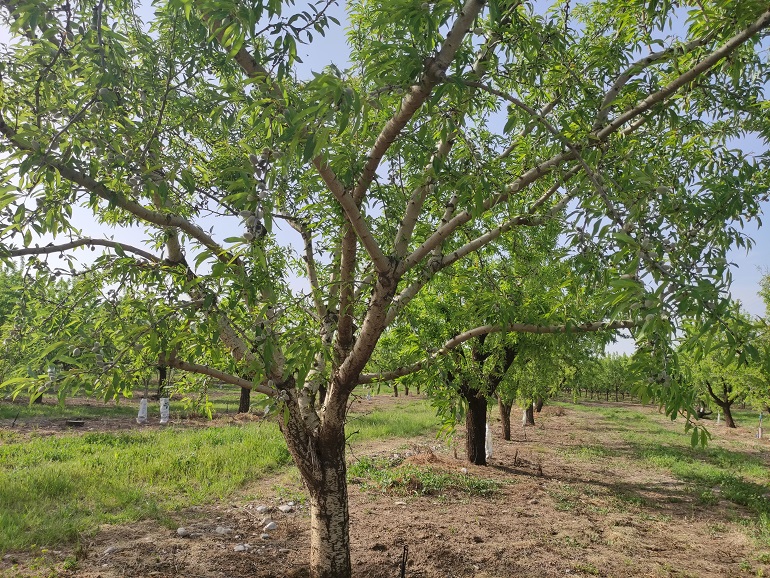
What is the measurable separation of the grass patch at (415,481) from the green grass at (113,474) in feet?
4.25

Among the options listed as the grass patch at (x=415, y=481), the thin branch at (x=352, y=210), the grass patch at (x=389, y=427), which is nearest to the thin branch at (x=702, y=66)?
the thin branch at (x=352, y=210)

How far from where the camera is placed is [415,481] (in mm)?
10000

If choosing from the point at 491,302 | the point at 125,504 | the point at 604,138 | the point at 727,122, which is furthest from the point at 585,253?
the point at 125,504

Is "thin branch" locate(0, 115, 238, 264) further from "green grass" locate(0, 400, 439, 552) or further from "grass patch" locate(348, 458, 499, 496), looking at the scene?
"grass patch" locate(348, 458, 499, 496)

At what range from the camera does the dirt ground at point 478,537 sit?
5945mm

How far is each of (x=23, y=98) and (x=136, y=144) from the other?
0.76m

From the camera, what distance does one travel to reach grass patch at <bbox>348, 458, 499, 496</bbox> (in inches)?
388

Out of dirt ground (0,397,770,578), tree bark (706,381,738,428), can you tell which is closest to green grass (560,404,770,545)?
dirt ground (0,397,770,578)

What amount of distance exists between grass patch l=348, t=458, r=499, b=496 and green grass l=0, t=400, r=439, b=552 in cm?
130

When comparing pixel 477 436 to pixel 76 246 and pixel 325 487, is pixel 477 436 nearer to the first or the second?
pixel 325 487

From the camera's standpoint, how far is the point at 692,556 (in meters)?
7.21

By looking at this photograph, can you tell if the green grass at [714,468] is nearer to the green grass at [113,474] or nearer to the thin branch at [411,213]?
the thin branch at [411,213]

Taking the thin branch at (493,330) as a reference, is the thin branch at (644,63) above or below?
above

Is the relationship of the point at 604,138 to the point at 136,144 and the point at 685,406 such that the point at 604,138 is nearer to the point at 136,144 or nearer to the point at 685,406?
the point at 685,406
